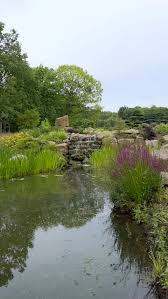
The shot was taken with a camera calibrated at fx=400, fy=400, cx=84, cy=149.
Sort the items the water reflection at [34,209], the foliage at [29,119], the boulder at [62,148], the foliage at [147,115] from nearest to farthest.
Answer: the water reflection at [34,209], the boulder at [62,148], the foliage at [147,115], the foliage at [29,119]

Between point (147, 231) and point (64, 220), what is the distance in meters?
1.57

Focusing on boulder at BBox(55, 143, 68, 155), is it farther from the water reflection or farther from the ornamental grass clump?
the ornamental grass clump

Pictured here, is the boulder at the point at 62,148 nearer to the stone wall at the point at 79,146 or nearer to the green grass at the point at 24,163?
the stone wall at the point at 79,146

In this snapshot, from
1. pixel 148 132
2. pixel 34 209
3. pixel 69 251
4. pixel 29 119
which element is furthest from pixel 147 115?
pixel 69 251

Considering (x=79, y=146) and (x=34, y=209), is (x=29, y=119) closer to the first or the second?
(x=79, y=146)

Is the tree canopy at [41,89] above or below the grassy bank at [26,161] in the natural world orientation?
above

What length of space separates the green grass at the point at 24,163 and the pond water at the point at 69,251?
292cm

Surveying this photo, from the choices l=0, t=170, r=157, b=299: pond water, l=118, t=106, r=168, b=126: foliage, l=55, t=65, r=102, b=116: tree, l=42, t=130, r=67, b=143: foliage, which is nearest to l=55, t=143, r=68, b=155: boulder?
l=42, t=130, r=67, b=143: foliage

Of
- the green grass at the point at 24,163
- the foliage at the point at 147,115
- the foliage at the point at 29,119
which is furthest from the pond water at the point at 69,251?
the foliage at the point at 29,119

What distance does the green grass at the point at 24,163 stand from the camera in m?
10.9

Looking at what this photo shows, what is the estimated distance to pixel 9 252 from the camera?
472 centimetres

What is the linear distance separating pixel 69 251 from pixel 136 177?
1825mm

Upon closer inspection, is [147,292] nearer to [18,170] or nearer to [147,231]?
[147,231]

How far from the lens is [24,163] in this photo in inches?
449
